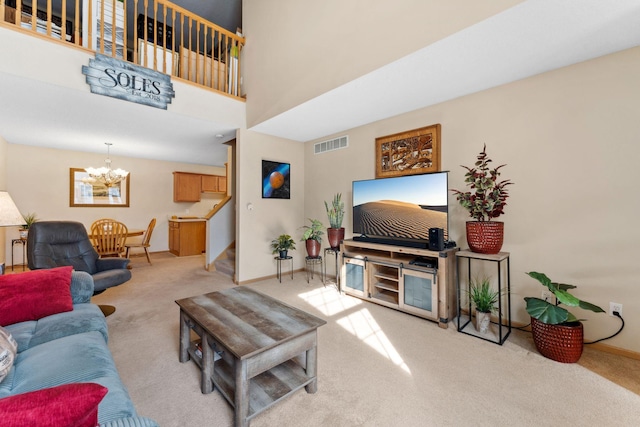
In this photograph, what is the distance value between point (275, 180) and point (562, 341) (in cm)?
375

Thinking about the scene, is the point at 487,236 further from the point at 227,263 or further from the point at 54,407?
the point at 227,263

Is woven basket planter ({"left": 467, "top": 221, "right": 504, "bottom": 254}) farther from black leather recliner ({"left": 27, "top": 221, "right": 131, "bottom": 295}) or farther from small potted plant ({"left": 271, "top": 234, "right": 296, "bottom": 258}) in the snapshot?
black leather recliner ({"left": 27, "top": 221, "right": 131, "bottom": 295})

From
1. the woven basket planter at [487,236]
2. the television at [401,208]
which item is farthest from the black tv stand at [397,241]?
the woven basket planter at [487,236]

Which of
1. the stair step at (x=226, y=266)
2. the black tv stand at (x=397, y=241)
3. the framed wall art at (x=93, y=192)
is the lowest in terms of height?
the stair step at (x=226, y=266)

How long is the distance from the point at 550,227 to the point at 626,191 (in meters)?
0.53

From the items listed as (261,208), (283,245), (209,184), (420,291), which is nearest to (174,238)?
(209,184)

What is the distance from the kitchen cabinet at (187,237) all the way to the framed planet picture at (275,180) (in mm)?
2923

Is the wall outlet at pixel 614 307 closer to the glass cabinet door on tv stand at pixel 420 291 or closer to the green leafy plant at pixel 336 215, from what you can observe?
the glass cabinet door on tv stand at pixel 420 291

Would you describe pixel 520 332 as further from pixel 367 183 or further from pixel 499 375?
pixel 367 183

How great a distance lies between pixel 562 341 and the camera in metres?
1.96

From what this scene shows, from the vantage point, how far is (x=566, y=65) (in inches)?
89.6

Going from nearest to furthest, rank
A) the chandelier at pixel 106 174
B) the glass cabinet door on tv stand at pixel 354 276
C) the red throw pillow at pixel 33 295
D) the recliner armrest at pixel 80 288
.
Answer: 1. the red throw pillow at pixel 33 295
2. the recliner armrest at pixel 80 288
3. the glass cabinet door on tv stand at pixel 354 276
4. the chandelier at pixel 106 174

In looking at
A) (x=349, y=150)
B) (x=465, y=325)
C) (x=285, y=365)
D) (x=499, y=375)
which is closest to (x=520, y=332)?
(x=465, y=325)

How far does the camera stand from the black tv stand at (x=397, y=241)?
2.91 metres
